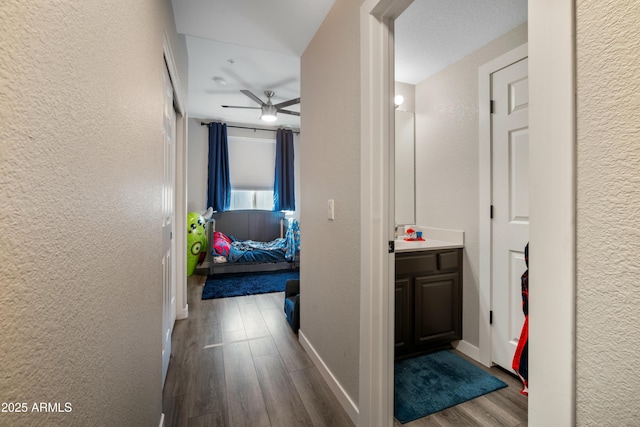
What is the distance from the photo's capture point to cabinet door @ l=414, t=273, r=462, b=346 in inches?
82.7

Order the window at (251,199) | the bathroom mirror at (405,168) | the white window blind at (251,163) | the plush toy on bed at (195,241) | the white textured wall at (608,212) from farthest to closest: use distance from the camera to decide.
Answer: the window at (251,199) → the white window blind at (251,163) → the plush toy on bed at (195,241) → the bathroom mirror at (405,168) → the white textured wall at (608,212)

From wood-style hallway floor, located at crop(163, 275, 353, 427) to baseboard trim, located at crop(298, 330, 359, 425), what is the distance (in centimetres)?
3

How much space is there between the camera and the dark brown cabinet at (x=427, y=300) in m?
2.03

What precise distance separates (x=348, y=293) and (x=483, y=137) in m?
1.63

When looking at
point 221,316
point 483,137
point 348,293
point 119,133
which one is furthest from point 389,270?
point 221,316

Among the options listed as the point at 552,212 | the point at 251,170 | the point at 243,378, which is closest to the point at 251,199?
the point at 251,170

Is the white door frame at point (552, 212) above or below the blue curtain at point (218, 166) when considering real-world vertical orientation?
below

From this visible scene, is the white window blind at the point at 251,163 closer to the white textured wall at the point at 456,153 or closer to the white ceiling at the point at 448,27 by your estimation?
the white textured wall at the point at 456,153

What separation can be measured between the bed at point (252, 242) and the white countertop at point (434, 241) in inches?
96.9

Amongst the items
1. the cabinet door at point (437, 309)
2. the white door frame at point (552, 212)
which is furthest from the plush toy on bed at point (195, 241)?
the white door frame at point (552, 212)

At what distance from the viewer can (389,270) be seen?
131 centimetres

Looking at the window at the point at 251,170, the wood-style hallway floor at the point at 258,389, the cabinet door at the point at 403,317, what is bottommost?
the wood-style hallway floor at the point at 258,389

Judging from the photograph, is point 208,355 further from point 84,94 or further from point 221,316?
point 84,94

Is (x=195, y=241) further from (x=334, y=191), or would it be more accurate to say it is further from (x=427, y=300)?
(x=427, y=300)
